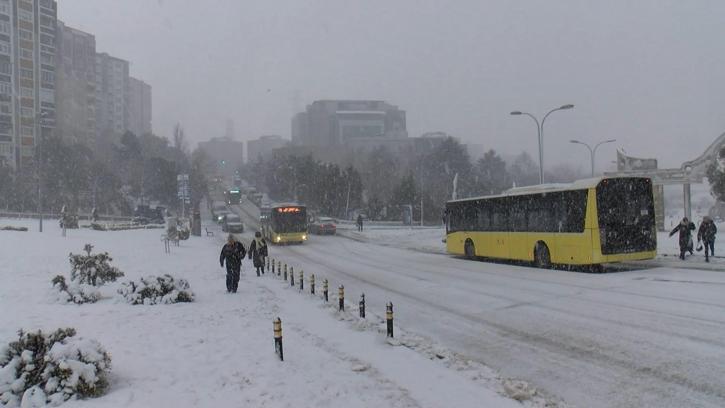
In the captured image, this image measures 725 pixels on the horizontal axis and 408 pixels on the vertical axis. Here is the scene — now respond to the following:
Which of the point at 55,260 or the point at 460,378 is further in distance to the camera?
the point at 55,260

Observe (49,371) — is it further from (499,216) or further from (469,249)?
(469,249)

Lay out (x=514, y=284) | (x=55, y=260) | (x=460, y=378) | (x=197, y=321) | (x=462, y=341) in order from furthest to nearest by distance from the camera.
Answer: (x=55, y=260) → (x=514, y=284) → (x=197, y=321) → (x=462, y=341) → (x=460, y=378)

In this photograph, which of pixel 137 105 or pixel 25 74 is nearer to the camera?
pixel 25 74

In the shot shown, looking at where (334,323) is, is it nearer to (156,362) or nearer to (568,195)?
(156,362)

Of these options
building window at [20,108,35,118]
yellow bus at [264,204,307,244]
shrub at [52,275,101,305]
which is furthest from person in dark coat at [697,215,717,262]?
building window at [20,108,35,118]

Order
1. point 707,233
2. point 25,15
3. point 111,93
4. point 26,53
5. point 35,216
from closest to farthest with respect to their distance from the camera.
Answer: point 707,233 → point 35,216 → point 25,15 → point 26,53 → point 111,93

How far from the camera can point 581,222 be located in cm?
1955

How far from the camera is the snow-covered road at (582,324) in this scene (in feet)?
24.2

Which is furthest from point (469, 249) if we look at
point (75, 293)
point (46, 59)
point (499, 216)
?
point (46, 59)

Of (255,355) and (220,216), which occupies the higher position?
(220,216)

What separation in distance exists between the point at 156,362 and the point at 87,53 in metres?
132

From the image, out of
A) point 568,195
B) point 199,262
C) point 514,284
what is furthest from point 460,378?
point 199,262

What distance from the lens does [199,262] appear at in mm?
Answer: 25516

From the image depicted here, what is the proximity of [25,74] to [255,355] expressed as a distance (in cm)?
8432
